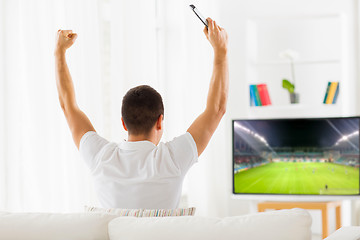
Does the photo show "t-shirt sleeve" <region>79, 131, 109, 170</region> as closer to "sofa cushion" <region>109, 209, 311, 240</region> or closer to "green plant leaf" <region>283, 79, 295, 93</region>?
"sofa cushion" <region>109, 209, 311, 240</region>

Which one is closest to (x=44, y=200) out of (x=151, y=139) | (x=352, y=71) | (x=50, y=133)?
(x=50, y=133)

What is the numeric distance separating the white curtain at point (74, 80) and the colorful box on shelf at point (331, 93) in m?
1.03

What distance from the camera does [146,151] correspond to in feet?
5.96

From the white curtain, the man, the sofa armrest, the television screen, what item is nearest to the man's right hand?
the man

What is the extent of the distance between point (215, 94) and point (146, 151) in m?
0.37

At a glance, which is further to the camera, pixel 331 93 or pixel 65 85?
pixel 331 93

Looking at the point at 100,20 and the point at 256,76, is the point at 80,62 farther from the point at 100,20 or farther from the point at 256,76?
the point at 256,76

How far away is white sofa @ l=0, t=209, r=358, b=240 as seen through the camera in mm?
1353

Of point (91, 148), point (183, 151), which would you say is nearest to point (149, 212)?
point (183, 151)

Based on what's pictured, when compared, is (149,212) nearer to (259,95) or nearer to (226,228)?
(226,228)

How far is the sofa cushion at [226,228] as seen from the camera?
1.35 meters

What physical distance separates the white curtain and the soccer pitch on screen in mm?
647

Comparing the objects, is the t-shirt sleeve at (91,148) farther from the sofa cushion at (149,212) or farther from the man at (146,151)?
the sofa cushion at (149,212)

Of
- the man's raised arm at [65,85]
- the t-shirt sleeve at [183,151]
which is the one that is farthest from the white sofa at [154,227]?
the man's raised arm at [65,85]
